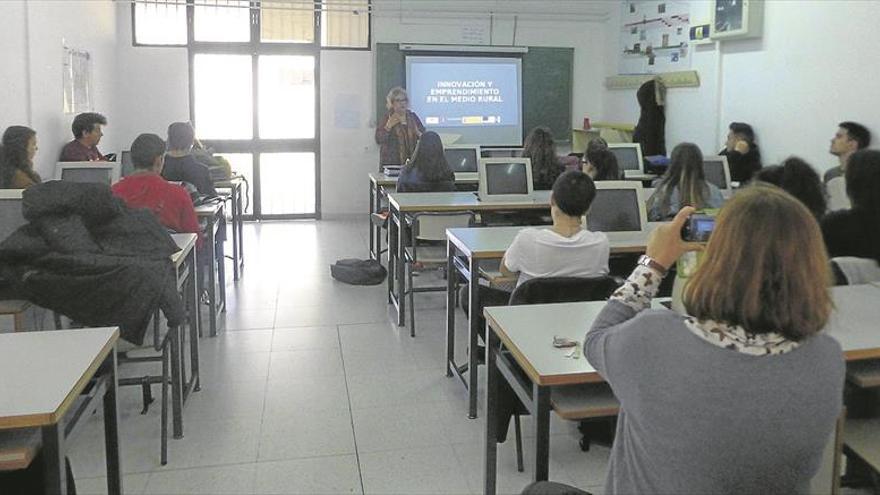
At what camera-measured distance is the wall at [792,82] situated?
566 cm

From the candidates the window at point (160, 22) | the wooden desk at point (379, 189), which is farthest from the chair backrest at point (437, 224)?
the window at point (160, 22)

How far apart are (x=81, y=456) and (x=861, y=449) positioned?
272 centimetres

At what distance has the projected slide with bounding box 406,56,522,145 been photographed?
30.6 ft

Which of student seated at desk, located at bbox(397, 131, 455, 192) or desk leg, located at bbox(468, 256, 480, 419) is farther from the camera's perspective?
student seated at desk, located at bbox(397, 131, 455, 192)

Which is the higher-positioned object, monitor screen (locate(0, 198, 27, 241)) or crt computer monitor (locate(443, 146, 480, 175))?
crt computer monitor (locate(443, 146, 480, 175))

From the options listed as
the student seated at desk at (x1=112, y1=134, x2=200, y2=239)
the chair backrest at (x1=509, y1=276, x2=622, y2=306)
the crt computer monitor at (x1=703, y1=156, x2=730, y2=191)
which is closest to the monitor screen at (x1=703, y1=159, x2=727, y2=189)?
the crt computer monitor at (x1=703, y1=156, x2=730, y2=191)

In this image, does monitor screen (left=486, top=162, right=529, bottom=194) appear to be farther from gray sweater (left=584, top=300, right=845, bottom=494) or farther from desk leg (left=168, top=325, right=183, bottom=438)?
gray sweater (left=584, top=300, right=845, bottom=494)

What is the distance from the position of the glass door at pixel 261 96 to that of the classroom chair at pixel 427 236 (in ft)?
15.5

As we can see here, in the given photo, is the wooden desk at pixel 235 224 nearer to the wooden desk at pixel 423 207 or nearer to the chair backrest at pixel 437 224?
the wooden desk at pixel 423 207

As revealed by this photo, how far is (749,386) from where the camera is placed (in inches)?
50.4

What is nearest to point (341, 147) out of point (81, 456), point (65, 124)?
point (65, 124)

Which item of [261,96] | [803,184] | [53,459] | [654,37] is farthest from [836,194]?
[261,96]

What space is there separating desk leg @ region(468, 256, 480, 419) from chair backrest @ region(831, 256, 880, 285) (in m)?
1.44

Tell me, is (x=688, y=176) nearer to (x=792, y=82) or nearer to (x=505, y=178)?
(x=505, y=178)
